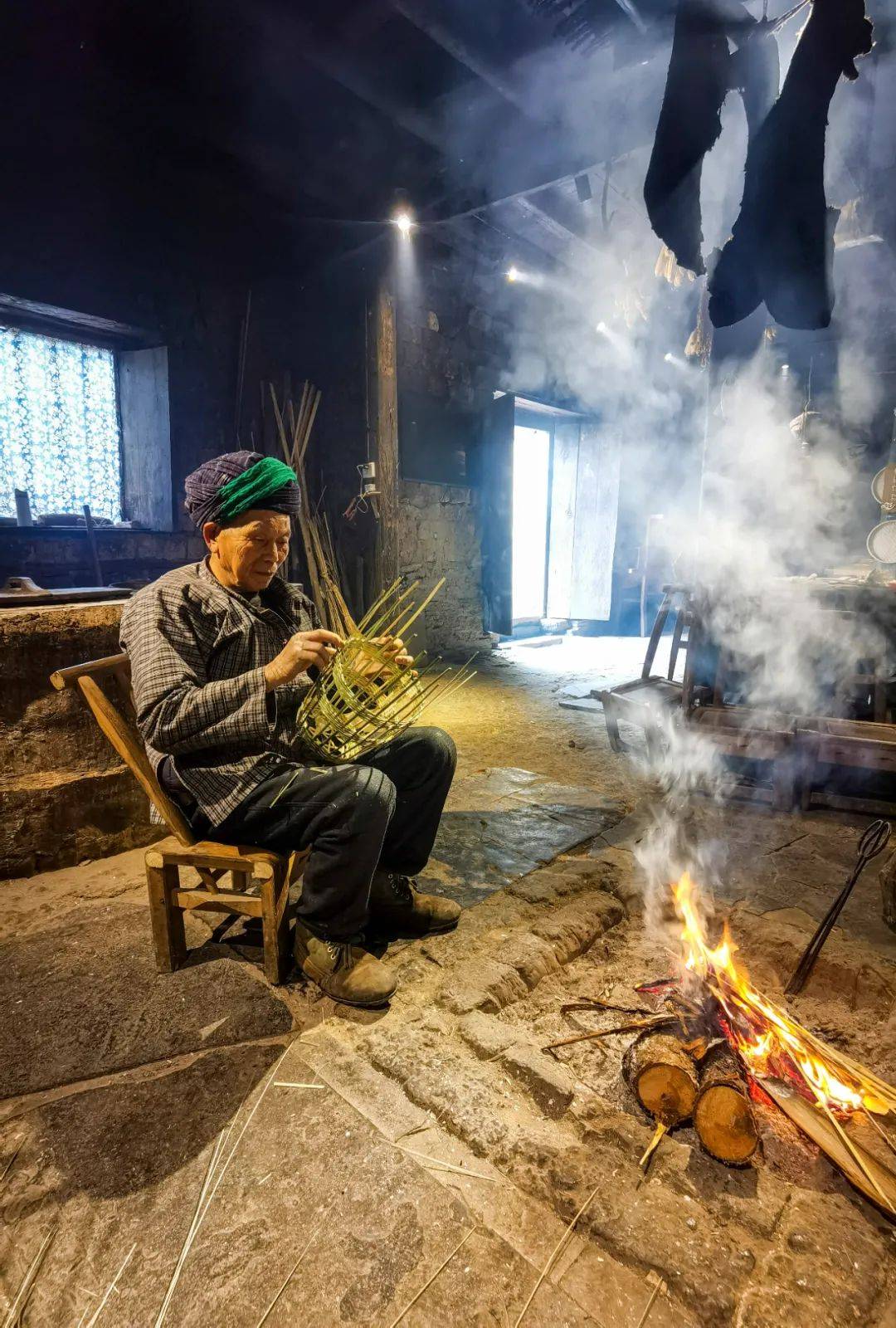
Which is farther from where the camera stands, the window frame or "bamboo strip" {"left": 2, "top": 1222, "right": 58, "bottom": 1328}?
the window frame

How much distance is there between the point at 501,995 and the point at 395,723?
1.09 meters

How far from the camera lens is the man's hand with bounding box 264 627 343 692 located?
7.41 feet

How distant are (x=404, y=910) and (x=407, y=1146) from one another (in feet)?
3.51

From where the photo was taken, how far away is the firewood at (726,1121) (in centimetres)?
179

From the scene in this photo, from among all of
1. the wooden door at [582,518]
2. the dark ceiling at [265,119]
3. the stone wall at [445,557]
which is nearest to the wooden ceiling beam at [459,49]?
the dark ceiling at [265,119]

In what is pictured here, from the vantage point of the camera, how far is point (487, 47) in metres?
5.25

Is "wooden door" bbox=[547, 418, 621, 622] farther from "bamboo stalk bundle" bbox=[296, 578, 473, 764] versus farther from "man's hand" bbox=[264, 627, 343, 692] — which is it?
"man's hand" bbox=[264, 627, 343, 692]

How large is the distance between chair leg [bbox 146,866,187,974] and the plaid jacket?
1.21 feet

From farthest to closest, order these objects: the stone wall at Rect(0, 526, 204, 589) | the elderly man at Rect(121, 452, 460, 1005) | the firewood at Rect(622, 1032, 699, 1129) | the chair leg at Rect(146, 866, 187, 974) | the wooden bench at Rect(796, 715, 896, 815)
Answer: the stone wall at Rect(0, 526, 204, 589)
the wooden bench at Rect(796, 715, 896, 815)
the chair leg at Rect(146, 866, 187, 974)
the elderly man at Rect(121, 452, 460, 1005)
the firewood at Rect(622, 1032, 699, 1129)

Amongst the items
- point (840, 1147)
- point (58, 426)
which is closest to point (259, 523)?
point (840, 1147)

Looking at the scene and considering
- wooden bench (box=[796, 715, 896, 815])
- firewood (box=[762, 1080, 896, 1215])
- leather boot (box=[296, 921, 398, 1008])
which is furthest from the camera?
wooden bench (box=[796, 715, 896, 815])

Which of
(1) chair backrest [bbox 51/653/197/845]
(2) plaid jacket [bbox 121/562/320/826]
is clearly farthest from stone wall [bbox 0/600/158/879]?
(2) plaid jacket [bbox 121/562/320/826]

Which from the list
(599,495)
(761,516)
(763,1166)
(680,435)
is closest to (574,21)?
(761,516)

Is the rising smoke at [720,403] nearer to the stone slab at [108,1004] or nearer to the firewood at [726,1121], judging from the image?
the firewood at [726,1121]
